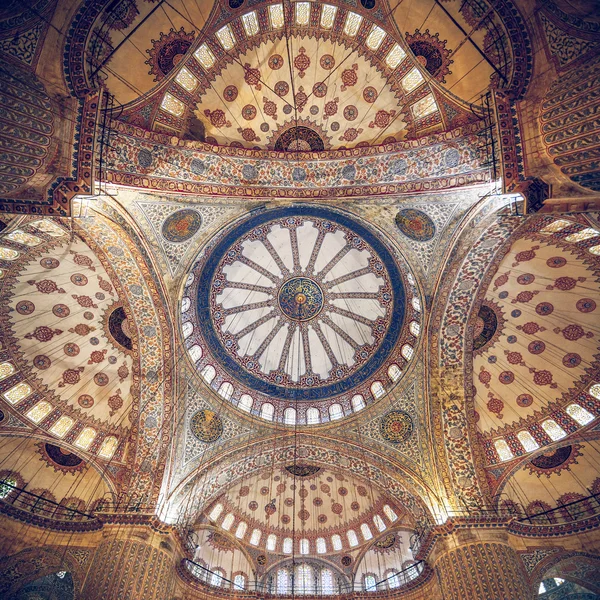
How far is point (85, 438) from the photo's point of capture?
1070cm

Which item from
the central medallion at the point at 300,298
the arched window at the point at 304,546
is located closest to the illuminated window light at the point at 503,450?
the central medallion at the point at 300,298

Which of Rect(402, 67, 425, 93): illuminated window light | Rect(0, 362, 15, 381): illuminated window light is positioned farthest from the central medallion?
Rect(0, 362, 15, 381): illuminated window light

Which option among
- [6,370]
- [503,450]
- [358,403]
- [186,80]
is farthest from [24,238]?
[503,450]

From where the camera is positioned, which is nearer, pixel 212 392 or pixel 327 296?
pixel 212 392

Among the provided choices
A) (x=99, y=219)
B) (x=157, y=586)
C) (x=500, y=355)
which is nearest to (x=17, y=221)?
(x=99, y=219)

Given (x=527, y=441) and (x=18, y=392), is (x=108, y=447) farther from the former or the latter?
(x=527, y=441)

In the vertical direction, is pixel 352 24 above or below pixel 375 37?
above

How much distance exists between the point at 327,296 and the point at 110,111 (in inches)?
324

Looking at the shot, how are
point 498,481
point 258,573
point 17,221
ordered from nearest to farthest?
point 17,221, point 498,481, point 258,573

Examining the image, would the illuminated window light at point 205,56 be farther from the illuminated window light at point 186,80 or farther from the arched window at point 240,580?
the arched window at point 240,580

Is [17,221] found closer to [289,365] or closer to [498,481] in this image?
[289,365]

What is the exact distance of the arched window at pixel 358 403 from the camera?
11.9 m

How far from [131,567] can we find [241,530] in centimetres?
553

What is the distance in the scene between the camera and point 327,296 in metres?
13.0
